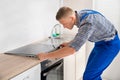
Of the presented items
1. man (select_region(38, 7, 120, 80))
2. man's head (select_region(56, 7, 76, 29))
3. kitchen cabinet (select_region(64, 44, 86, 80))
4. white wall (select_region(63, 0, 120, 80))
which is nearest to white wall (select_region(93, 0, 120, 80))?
white wall (select_region(63, 0, 120, 80))

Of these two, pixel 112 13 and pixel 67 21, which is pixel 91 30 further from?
pixel 112 13

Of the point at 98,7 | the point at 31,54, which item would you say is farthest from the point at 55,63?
the point at 98,7

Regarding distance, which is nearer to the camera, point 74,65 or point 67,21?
point 67,21

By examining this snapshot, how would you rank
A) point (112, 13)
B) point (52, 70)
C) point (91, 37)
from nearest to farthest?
point (91, 37) → point (52, 70) → point (112, 13)

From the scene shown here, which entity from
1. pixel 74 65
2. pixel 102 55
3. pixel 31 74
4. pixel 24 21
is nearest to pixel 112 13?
pixel 74 65

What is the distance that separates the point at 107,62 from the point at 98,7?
1284 mm

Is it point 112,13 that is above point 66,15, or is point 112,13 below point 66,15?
below

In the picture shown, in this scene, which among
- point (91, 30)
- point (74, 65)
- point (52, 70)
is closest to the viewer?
point (91, 30)

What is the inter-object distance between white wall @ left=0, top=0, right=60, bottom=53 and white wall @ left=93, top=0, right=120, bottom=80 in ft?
2.19

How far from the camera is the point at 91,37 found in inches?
85.4

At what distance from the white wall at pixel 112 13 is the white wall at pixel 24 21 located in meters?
0.67

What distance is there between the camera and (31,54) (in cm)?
227

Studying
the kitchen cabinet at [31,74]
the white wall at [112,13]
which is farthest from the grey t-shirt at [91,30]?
the white wall at [112,13]

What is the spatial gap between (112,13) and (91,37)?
1.23 metres
